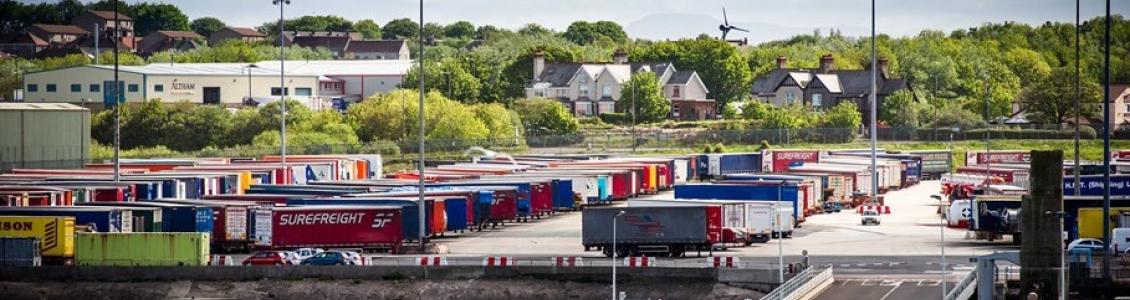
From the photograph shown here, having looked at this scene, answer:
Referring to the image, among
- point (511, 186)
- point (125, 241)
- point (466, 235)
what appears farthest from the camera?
point (511, 186)

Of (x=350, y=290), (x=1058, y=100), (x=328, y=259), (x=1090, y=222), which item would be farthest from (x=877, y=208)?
(x=1058, y=100)

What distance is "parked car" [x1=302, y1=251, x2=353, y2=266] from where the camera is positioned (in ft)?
266

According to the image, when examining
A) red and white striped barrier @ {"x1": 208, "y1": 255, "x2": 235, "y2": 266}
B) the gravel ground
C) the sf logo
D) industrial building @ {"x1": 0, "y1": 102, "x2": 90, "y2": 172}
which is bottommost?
the gravel ground

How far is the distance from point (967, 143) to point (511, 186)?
82.1 meters

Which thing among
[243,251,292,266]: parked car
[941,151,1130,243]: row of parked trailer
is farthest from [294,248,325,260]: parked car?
[941,151,1130,243]: row of parked trailer

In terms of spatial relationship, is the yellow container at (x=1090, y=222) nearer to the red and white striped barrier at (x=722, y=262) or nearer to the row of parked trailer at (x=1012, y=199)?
the row of parked trailer at (x=1012, y=199)

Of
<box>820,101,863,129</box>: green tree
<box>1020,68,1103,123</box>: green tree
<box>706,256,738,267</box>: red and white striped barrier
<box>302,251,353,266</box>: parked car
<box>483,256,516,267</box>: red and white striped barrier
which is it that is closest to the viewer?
<box>706,256,738,267</box>: red and white striped barrier

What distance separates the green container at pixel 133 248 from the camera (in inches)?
3182

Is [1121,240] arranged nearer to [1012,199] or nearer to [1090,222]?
[1090,222]

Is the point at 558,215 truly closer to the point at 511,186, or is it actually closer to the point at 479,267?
the point at 511,186

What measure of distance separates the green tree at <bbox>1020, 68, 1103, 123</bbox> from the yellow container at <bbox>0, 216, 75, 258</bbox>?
125096 millimetres

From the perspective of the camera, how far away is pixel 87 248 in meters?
81.2

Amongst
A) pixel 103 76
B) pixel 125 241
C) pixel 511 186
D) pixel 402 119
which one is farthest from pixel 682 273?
pixel 103 76

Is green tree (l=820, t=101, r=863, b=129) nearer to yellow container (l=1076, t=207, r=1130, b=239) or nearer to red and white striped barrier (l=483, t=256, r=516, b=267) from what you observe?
yellow container (l=1076, t=207, r=1130, b=239)
